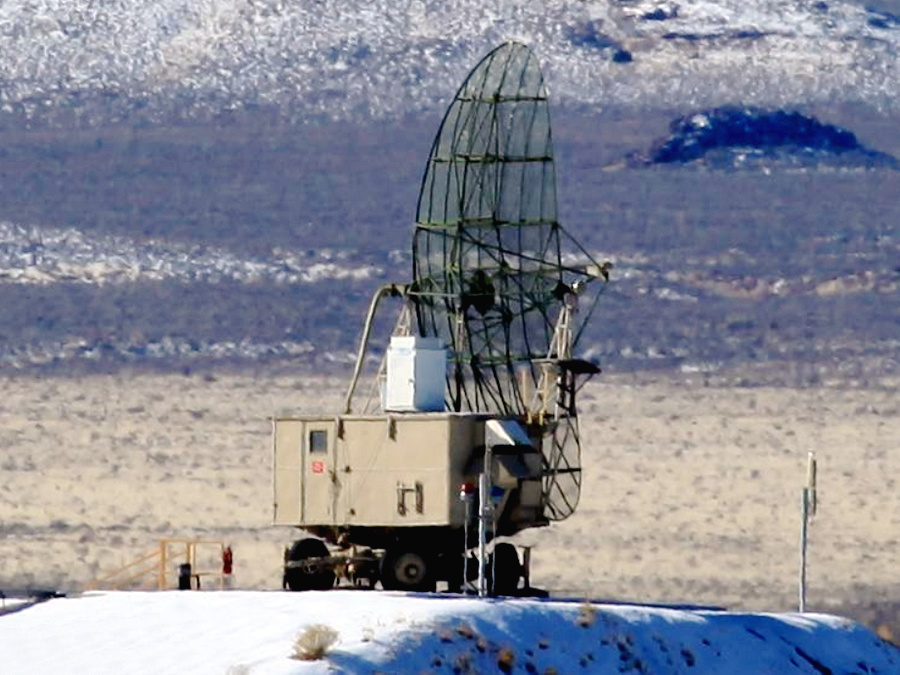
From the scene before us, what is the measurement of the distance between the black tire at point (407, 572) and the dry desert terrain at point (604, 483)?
16.1m

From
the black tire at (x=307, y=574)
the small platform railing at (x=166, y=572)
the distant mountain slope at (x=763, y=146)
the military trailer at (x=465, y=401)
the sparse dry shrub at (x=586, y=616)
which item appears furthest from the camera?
the distant mountain slope at (x=763, y=146)

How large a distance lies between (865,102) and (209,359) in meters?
61.5

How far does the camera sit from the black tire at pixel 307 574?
61.8 m

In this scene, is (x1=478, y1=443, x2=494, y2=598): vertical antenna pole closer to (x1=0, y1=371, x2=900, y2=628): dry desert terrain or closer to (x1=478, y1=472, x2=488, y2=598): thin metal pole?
(x1=478, y1=472, x2=488, y2=598): thin metal pole

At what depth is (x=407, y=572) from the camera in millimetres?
60906

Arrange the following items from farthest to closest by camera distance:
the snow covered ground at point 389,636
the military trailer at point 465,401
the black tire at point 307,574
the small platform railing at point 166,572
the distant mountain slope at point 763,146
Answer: the distant mountain slope at point 763,146
the small platform railing at point 166,572
the black tire at point 307,574
the military trailer at point 465,401
the snow covered ground at point 389,636

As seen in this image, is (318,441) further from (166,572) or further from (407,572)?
(166,572)

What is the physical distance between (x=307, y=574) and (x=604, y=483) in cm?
4168

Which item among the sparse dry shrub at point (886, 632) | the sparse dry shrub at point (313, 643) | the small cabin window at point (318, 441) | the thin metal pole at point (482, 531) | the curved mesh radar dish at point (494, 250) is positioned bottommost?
the sparse dry shrub at point (886, 632)

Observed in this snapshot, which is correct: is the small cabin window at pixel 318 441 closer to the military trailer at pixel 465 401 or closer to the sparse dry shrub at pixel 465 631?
the military trailer at pixel 465 401

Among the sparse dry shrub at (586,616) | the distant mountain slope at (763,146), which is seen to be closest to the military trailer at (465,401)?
the sparse dry shrub at (586,616)

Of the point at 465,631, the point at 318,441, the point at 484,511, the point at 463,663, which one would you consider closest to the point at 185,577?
the point at 318,441

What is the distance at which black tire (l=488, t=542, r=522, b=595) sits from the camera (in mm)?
61312

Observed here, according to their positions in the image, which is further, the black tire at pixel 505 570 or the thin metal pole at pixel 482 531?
the black tire at pixel 505 570
